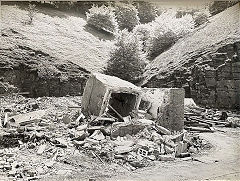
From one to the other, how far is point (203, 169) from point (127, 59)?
13.1 feet

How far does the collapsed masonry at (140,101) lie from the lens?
6.00 metres

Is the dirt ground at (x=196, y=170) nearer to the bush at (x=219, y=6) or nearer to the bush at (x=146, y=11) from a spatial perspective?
the bush at (x=219, y=6)

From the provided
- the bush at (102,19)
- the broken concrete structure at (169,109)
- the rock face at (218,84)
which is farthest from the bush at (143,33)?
the rock face at (218,84)

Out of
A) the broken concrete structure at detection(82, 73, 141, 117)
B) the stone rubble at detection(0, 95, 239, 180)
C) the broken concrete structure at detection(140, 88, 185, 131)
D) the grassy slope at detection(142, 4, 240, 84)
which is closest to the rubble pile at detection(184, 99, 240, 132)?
the stone rubble at detection(0, 95, 239, 180)

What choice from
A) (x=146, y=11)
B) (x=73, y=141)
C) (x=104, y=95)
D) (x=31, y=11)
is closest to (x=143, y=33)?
(x=146, y=11)

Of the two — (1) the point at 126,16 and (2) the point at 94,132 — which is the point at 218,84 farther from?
(2) the point at 94,132

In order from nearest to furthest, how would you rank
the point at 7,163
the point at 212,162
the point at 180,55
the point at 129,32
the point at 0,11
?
1. the point at 7,163
2. the point at 212,162
3. the point at 0,11
4. the point at 129,32
5. the point at 180,55

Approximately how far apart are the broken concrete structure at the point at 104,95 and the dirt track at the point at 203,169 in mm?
1747

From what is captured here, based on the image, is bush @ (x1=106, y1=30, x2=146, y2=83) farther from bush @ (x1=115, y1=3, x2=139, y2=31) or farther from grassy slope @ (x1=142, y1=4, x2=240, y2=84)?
grassy slope @ (x1=142, y1=4, x2=240, y2=84)

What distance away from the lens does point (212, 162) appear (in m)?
5.26

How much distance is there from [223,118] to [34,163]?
505cm

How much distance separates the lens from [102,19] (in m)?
6.83

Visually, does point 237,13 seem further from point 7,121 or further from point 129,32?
point 7,121

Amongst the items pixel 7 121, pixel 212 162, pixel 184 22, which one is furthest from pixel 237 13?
pixel 7 121
